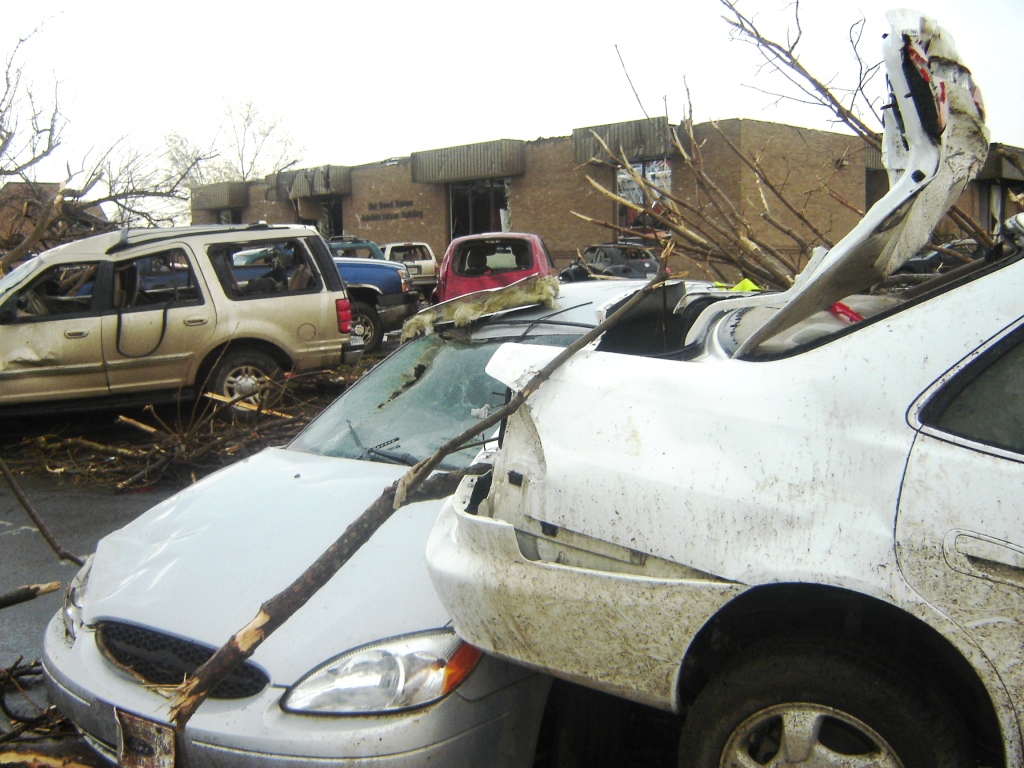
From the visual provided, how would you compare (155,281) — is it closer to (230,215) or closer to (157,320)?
(157,320)

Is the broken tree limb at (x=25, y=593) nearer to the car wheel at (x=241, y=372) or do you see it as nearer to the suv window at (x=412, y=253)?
the car wheel at (x=241, y=372)

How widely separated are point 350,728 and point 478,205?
29.3 metres

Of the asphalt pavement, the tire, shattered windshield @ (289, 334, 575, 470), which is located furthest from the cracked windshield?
the asphalt pavement

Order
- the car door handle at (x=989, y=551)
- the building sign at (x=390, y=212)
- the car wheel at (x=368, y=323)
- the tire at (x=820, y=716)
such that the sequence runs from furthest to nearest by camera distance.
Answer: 1. the building sign at (x=390, y=212)
2. the car wheel at (x=368, y=323)
3. the tire at (x=820, y=716)
4. the car door handle at (x=989, y=551)

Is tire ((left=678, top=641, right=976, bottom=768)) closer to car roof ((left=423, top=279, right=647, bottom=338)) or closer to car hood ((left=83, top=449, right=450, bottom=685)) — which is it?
car hood ((left=83, top=449, right=450, bottom=685))

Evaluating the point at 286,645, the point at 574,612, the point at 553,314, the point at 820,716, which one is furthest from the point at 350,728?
the point at 553,314

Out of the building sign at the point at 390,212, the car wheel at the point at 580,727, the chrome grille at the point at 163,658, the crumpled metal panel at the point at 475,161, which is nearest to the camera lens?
the chrome grille at the point at 163,658

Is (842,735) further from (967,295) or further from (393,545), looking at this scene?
(393,545)

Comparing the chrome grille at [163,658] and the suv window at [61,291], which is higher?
the suv window at [61,291]

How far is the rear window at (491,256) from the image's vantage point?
12.4 metres

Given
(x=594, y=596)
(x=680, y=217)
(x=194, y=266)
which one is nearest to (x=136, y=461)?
(x=194, y=266)

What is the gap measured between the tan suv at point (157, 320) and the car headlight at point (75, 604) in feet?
15.5

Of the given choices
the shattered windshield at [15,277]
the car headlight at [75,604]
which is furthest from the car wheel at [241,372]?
the car headlight at [75,604]

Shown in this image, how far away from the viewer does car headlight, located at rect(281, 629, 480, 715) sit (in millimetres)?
2199
